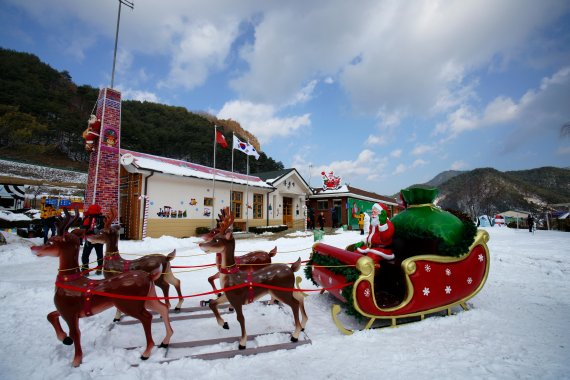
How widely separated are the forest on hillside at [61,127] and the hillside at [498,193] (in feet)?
131

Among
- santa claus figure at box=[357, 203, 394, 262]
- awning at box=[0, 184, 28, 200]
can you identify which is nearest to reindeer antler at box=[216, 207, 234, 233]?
santa claus figure at box=[357, 203, 394, 262]

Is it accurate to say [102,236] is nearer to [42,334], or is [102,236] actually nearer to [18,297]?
[42,334]

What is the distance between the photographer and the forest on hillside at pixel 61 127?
33031 millimetres

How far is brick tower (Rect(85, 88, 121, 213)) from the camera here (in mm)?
11203

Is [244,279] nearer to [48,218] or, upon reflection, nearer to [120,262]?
[120,262]

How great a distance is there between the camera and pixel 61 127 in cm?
3647

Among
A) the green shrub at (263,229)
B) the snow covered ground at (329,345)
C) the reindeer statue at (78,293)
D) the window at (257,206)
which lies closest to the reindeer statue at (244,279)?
the snow covered ground at (329,345)

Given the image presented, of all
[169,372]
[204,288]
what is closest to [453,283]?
[169,372]

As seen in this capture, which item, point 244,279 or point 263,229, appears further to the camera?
point 263,229

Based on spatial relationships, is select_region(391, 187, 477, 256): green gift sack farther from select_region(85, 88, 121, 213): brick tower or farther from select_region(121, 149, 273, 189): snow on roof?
select_region(121, 149, 273, 189): snow on roof

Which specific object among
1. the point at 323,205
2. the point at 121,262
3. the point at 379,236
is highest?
the point at 323,205

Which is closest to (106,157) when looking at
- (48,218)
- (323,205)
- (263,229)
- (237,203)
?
(48,218)

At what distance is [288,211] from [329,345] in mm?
19756

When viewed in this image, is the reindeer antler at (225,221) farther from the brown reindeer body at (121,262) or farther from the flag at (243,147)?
the flag at (243,147)
